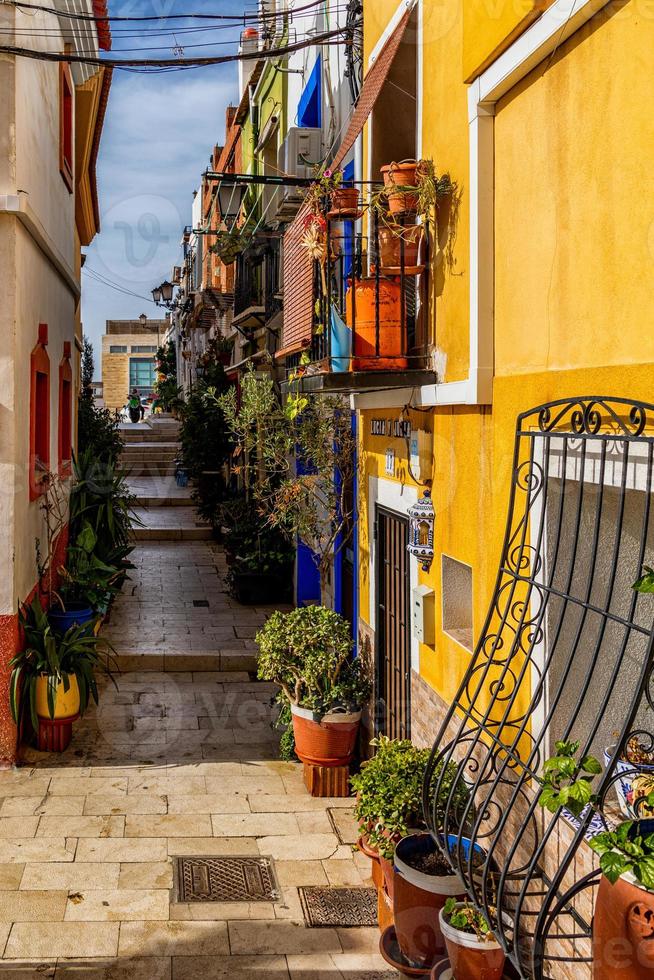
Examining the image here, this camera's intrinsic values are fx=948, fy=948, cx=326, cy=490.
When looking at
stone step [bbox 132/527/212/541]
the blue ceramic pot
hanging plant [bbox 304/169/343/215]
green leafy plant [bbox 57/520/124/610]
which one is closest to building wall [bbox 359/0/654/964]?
hanging plant [bbox 304/169/343/215]

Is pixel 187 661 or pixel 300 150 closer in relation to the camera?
pixel 187 661

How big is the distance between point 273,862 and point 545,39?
5.32m

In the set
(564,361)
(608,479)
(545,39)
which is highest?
(545,39)

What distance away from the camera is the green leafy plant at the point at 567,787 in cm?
311

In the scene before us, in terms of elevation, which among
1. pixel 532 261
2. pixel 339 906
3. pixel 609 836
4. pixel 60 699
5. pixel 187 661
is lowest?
pixel 339 906

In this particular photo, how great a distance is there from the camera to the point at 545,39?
13.8 feet

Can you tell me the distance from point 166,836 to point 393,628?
229 cm

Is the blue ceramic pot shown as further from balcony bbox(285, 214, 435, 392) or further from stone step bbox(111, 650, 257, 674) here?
balcony bbox(285, 214, 435, 392)

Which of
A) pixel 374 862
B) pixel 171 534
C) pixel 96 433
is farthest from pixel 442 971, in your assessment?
pixel 171 534

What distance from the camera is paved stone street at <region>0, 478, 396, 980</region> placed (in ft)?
17.6

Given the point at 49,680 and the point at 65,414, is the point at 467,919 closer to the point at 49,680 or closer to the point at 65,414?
the point at 49,680

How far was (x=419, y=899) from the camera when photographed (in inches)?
Result: 192

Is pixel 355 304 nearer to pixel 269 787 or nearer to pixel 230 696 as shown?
pixel 269 787

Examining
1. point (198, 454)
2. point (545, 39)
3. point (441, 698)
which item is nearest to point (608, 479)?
point (545, 39)
